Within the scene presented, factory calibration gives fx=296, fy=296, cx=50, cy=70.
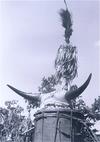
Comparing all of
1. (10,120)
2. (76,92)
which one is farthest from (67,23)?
(10,120)

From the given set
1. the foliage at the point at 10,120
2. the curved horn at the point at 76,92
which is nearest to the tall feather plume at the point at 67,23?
the curved horn at the point at 76,92

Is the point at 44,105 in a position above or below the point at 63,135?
above

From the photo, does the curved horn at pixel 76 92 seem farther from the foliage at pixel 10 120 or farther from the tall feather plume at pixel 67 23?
the foliage at pixel 10 120

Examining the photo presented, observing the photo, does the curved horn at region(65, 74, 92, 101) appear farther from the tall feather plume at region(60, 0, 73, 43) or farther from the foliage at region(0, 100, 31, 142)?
the foliage at region(0, 100, 31, 142)

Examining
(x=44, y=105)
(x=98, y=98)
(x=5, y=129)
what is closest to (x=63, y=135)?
(x=44, y=105)

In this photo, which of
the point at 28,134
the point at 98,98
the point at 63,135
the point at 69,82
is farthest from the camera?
the point at 98,98

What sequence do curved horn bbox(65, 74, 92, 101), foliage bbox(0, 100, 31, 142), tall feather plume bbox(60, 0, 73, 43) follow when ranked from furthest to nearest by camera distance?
foliage bbox(0, 100, 31, 142)
tall feather plume bbox(60, 0, 73, 43)
curved horn bbox(65, 74, 92, 101)

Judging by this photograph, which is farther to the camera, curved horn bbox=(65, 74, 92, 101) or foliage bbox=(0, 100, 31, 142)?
foliage bbox=(0, 100, 31, 142)

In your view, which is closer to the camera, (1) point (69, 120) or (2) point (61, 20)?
(1) point (69, 120)

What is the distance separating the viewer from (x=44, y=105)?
1430 cm

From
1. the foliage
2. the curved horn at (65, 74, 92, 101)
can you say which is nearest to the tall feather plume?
the curved horn at (65, 74, 92, 101)

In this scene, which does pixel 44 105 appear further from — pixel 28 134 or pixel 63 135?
pixel 28 134

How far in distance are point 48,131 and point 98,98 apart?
813 inches

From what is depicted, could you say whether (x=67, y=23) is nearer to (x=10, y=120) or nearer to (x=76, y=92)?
(x=76, y=92)
